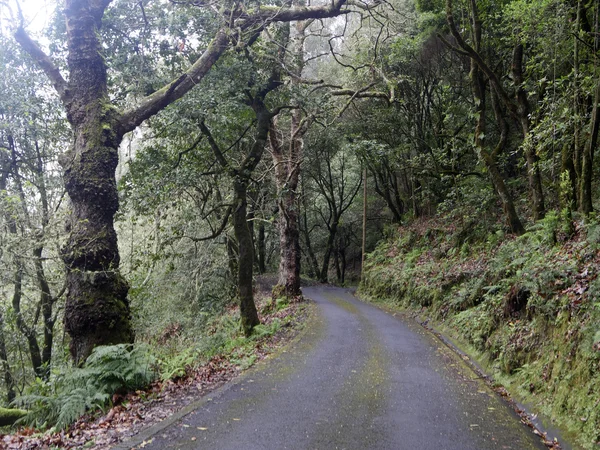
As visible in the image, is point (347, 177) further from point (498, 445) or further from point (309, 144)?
point (498, 445)

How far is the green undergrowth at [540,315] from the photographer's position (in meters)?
5.12

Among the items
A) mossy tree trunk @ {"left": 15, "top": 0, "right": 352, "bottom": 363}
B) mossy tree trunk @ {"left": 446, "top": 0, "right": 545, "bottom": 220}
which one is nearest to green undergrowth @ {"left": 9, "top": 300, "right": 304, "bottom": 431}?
mossy tree trunk @ {"left": 15, "top": 0, "right": 352, "bottom": 363}

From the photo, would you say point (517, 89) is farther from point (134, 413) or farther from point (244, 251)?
point (134, 413)

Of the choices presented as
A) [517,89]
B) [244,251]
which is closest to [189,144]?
[244,251]

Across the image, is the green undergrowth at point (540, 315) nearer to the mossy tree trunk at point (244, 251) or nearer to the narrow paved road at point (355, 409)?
the narrow paved road at point (355, 409)

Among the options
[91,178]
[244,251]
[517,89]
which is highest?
[517,89]

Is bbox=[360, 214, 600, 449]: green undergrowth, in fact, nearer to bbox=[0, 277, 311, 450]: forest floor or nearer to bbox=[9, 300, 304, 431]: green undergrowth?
bbox=[0, 277, 311, 450]: forest floor

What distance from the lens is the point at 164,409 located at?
229 inches

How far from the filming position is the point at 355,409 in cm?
586

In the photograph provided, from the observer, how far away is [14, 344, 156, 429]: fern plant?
5.73 metres

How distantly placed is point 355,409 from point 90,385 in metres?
3.73

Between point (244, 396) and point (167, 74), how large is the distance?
730 cm

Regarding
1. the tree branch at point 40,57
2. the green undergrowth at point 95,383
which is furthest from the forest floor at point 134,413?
the tree branch at point 40,57

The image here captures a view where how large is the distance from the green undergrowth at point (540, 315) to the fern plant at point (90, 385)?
5.70m
